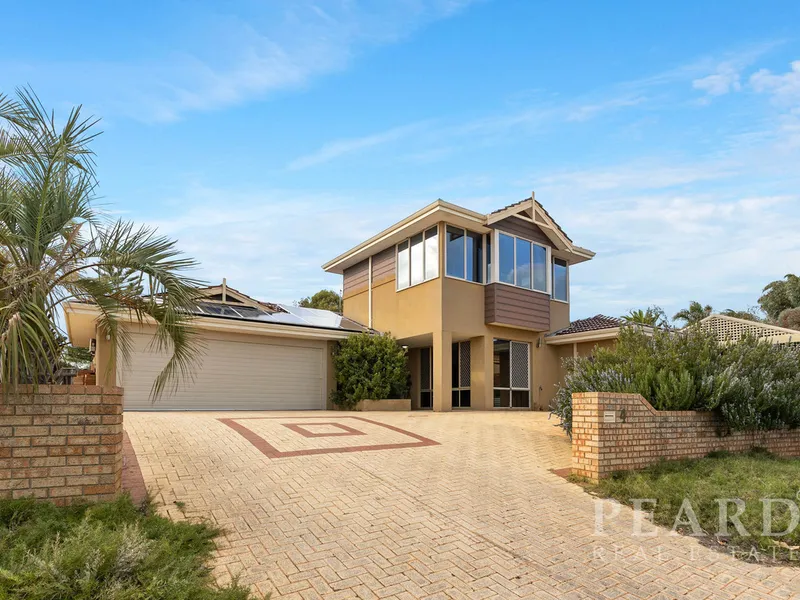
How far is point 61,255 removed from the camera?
5.23 metres

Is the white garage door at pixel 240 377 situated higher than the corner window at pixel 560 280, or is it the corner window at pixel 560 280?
the corner window at pixel 560 280

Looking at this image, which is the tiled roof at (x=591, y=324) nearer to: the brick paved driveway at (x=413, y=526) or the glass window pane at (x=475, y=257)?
the glass window pane at (x=475, y=257)

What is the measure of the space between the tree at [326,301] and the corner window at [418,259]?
20473 millimetres

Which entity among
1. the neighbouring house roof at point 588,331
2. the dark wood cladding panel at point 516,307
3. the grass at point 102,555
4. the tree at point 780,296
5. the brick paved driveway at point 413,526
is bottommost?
the brick paved driveway at point 413,526

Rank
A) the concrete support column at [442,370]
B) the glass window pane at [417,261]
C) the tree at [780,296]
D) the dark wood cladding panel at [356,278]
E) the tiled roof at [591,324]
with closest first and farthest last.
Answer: the concrete support column at [442,370] → the glass window pane at [417,261] → the tiled roof at [591,324] → the dark wood cladding panel at [356,278] → the tree at [780,296]

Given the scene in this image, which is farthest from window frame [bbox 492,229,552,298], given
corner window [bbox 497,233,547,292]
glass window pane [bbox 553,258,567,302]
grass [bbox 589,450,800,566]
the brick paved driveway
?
grass [bbox 589,450,800,566]

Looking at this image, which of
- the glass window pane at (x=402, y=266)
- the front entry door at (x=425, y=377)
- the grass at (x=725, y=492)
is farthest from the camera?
the front entry door at (x=425, y=377)

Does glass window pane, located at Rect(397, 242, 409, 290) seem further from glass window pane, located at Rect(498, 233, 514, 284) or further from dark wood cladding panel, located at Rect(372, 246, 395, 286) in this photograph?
glass window pane, located at Rect(498, 233, 514, 284)

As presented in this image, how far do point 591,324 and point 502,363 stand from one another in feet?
12.6

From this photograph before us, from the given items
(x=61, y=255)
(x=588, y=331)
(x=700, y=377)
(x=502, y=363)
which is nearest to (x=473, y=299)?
(x=502, y=363)

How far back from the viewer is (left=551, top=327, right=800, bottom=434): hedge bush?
8.67 meters

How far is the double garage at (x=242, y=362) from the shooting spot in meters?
14.6

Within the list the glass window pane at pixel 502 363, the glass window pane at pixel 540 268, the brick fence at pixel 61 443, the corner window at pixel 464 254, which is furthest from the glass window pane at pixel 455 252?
the brick fence at pixel 61 443

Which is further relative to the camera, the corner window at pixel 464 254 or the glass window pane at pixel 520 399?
the glass window pane at pixel 520 399
